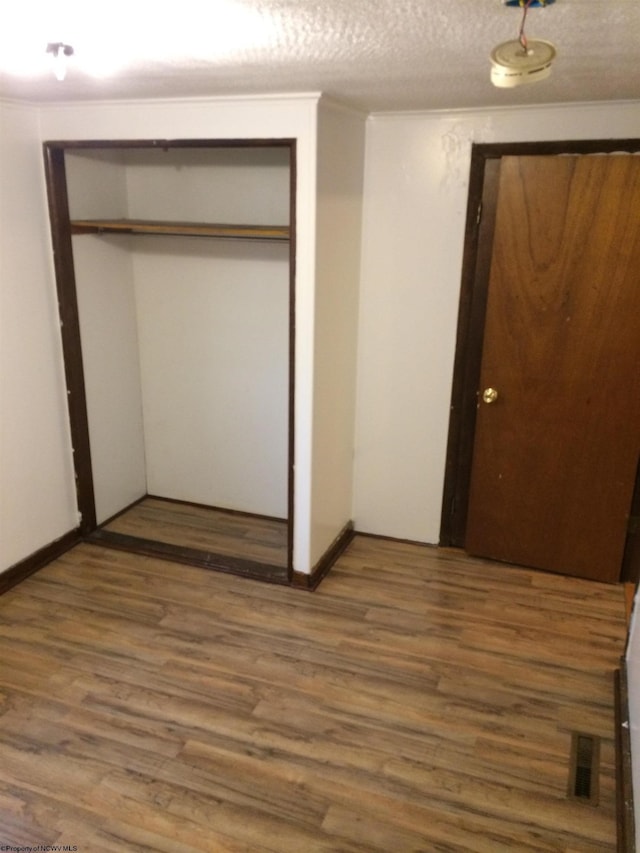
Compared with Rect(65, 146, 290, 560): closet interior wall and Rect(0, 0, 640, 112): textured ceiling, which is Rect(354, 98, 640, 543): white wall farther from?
Rect(65, 146, 290, 560): closet interior wall

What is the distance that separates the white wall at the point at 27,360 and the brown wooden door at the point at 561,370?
2144 millimetres

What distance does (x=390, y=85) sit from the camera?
2289 millimetres

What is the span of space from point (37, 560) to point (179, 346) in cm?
139

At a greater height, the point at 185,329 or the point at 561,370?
the point at 185,329

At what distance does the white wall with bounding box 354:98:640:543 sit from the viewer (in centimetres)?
289

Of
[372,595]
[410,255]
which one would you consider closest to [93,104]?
[410,255]

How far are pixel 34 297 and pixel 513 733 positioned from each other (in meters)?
2.77

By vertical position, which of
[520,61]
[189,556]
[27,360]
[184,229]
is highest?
[520,61]

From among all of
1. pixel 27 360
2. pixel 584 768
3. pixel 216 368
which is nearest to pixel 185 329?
pixel 216 368

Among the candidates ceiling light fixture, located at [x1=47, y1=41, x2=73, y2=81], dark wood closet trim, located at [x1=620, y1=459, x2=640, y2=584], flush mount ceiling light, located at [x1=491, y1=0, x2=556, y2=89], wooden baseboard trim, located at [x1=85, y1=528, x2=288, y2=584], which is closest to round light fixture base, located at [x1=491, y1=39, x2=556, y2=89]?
flush mount ceiling light, located at [x1=491, y1=0, x2=556, y2=89]

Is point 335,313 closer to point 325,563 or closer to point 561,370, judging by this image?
point 561,370

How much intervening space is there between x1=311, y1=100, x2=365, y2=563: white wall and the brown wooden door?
67 cm

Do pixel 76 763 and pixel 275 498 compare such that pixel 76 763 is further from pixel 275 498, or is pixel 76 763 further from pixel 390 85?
pixel 390 85

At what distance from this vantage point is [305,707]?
242 cm
